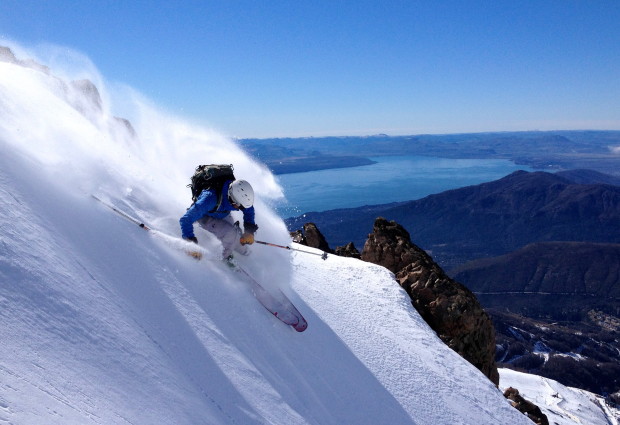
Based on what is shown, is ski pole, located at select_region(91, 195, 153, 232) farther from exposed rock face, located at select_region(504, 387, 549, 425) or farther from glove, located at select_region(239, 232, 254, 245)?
exposed rock face, located at select_region(504, 387, 549, 425)

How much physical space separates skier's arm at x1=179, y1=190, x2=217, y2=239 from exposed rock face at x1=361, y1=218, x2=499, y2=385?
8344mm

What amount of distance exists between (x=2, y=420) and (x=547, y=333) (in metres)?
150

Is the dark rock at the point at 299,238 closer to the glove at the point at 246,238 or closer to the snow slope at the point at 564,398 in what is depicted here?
the glove at the point at 246,238

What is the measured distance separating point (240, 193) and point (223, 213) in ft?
2.17

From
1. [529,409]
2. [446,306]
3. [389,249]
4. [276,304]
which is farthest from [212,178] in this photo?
[529,409]

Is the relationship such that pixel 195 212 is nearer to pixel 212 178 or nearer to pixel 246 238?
pixel 212 178

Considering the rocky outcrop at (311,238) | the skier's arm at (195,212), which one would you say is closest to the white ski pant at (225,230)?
the skier's arm at (195,212)

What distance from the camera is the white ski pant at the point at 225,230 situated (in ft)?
27.4

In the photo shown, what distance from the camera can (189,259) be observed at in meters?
7.96

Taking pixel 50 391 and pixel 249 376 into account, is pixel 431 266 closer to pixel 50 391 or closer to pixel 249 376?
pixel 249 376

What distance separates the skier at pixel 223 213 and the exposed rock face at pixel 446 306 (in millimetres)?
7346

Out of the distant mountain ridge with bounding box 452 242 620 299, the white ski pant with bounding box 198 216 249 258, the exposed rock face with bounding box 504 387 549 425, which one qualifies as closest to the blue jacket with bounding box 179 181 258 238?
the white ski pant with bounding box 198 216 249 258

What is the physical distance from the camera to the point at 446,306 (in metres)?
13.1

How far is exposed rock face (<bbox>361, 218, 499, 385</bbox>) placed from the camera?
12.9 meters
